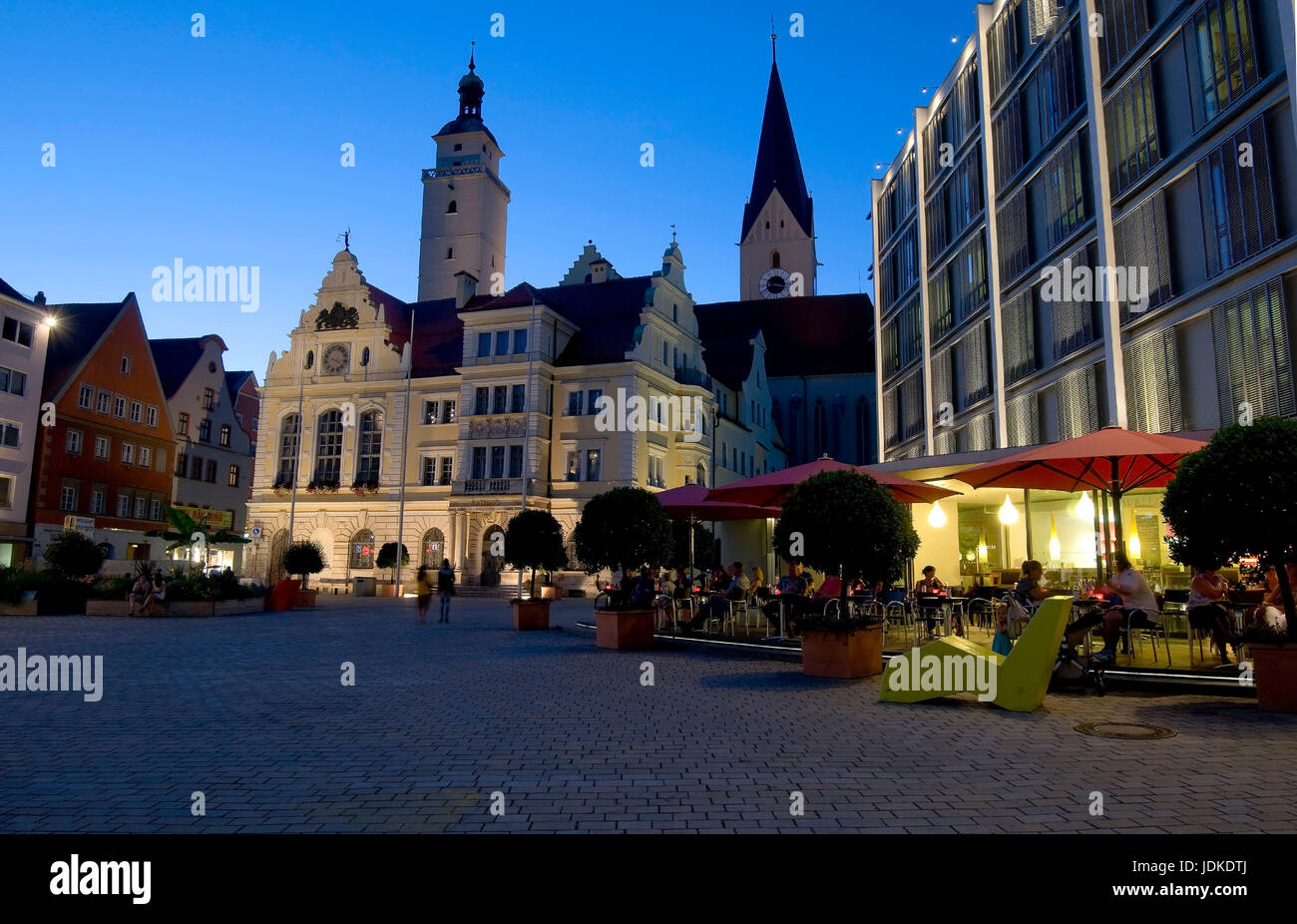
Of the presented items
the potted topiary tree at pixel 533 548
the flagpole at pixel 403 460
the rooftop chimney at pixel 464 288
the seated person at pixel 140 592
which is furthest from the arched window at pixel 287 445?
the potted topiary tree at pixel 533 548

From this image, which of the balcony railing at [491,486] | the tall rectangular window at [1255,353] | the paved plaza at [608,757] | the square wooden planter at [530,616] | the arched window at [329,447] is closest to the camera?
the paved plaza at [608,757]

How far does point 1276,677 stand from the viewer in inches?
351

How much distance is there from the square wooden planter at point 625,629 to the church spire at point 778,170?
249ft

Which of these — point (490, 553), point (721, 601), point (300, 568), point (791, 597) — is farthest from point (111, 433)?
point (791, 597)

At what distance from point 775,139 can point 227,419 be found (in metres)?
59.1

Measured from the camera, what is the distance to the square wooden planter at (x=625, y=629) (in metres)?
16.1

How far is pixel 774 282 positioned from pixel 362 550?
Answer: 5321 cm

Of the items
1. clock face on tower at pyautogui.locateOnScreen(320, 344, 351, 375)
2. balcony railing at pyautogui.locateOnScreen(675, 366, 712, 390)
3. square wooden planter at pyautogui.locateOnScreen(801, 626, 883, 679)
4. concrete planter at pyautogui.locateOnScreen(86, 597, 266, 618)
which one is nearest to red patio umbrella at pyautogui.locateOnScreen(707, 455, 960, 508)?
square wooden planter at pyautogui.locateOnScreen(801, 626, 883, 679)

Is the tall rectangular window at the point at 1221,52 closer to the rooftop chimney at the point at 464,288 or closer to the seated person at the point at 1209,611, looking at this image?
the seated person at the point at 1209,611

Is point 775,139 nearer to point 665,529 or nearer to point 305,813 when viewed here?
point 665,529

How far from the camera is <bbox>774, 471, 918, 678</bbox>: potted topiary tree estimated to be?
38.8ft

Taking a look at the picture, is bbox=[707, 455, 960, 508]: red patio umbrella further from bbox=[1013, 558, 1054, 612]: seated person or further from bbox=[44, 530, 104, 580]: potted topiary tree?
bbox=[44, 530, 104, 580]: potted topiary tree

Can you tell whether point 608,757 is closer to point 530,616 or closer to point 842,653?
point 842,653

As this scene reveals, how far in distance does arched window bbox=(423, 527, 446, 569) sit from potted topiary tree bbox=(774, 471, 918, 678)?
122ft
